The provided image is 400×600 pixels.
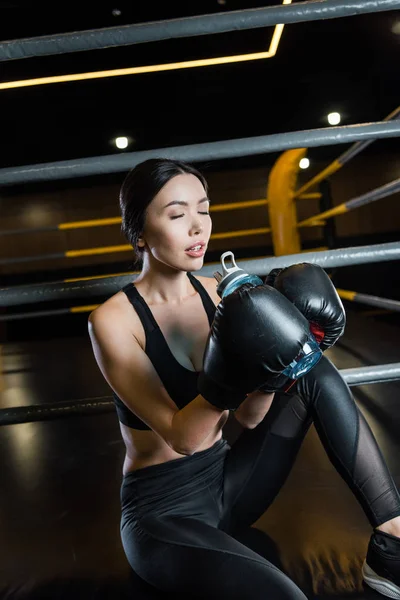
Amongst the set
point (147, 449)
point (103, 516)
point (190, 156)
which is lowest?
point (103, 516)

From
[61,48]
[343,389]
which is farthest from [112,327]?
[61,48]

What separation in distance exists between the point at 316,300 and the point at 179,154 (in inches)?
21.5

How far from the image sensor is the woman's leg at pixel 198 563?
0.84 metres

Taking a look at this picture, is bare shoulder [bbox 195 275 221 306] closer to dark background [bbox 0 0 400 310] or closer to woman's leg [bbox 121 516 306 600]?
woman's leg [bbox 121 516 306 600]

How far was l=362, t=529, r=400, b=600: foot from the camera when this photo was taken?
943mm

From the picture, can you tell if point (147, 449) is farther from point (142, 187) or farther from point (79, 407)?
point (142, 187)

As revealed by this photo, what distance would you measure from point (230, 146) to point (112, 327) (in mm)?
542

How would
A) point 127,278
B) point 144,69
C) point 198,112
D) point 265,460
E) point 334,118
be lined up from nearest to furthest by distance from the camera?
1. point 265,460
2. point 127,278
3. point 144,69
4. point 334,118
5. point 198,112

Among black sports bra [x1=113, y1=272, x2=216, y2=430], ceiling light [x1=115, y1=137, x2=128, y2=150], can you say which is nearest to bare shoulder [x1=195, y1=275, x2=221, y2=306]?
black sports bra [x1=113, y1=272, x2=216, y2=430]

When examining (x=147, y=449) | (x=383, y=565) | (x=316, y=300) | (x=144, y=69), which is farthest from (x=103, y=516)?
(x=144, y=69)

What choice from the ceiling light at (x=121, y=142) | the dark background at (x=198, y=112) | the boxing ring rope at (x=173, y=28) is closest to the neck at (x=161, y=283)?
the boxing ring rope at (x=173, y=28)

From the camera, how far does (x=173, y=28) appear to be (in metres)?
1.22

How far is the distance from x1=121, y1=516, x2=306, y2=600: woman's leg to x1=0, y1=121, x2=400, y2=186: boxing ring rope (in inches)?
30.3

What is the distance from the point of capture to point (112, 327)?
1022mm
